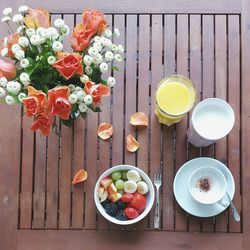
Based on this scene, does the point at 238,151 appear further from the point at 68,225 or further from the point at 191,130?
the point at 68,225

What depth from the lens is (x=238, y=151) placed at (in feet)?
3.62

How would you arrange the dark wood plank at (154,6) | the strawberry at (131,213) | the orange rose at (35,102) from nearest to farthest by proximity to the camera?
the orange rose at (35,102) < the strawberry at (131,213) < the dark wood plank at (154,6)

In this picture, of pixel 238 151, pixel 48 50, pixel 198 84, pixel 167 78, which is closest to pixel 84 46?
pixel 48 50

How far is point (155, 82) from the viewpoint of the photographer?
3.67 feet

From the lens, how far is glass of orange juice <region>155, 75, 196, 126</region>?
1043mm

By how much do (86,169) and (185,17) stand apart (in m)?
0.44

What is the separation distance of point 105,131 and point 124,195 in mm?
161

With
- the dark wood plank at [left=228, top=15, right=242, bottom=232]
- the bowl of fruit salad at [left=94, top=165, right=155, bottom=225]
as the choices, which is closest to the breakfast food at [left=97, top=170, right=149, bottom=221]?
the bowl of fruit salad at [left=94, top=165, right=155, bottom=225]

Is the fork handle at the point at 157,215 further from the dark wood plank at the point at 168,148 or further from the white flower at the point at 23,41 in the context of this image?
the white flower at the point at 23,41

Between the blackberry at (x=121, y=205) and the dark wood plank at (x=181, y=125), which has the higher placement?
the dark wood plank at (x=181, y=125)

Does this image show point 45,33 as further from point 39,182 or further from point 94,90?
point 39,182

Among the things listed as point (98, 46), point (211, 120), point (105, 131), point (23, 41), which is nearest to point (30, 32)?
point (23, 41)

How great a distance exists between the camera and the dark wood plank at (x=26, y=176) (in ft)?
3.59

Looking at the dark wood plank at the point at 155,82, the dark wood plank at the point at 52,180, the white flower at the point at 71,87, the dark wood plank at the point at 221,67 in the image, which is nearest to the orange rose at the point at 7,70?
the white flower at the point at 71,87
